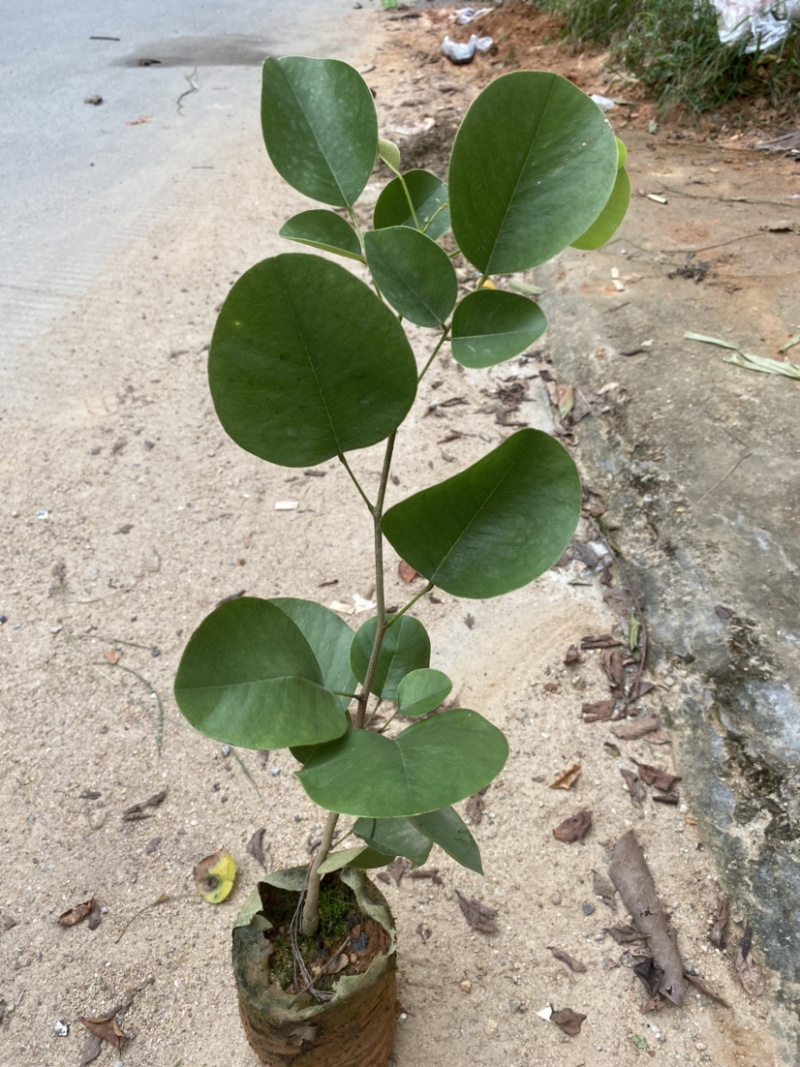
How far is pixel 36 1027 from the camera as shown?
56.5 inches

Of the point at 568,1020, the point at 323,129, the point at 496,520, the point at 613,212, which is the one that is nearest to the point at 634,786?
the point at 568,1020

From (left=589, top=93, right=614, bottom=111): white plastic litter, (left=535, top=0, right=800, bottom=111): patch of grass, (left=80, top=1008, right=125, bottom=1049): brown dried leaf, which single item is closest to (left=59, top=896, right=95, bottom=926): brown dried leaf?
(left=80, top=1008, right=125, bottom=1049): brown dried leaf

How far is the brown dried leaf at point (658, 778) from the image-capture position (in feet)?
5.86

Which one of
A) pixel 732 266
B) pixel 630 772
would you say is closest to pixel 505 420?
pixel 732 266

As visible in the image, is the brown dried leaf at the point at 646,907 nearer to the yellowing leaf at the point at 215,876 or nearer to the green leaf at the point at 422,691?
the yellowing leaf at the point at 215,876

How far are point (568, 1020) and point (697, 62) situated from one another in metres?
4.44

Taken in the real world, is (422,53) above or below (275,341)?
below

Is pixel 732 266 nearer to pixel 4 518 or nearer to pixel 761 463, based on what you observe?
pixel 761 463

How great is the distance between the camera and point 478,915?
5.20 ft

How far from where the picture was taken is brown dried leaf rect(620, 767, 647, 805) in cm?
178

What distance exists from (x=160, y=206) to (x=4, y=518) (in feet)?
6.54

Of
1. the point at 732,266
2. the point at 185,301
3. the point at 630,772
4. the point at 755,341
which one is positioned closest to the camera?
the point at 630,772

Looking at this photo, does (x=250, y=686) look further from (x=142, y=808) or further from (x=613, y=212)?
(x=142, y=808)

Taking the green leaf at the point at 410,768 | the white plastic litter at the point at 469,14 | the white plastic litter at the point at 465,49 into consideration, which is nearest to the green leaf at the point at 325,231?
the green leaf at the point at 410,768
